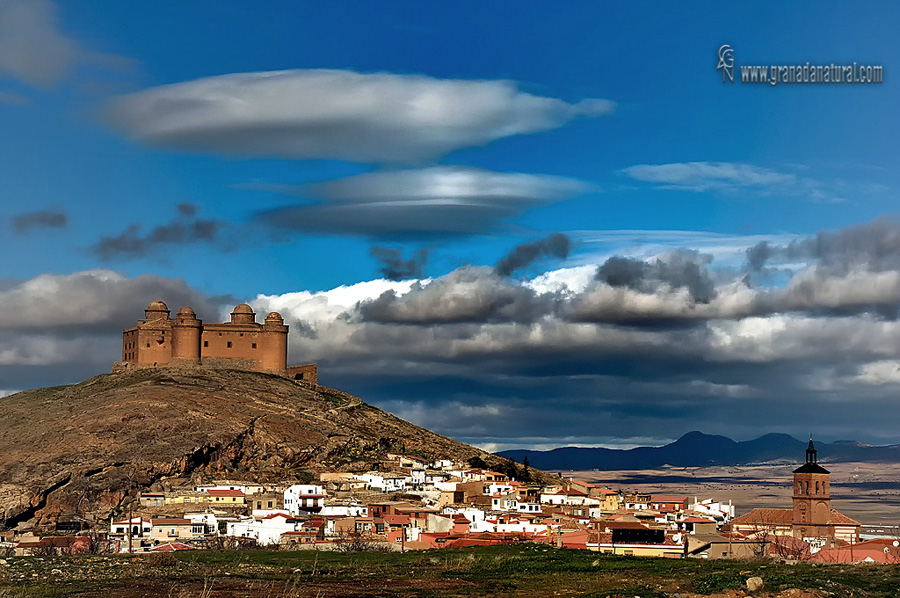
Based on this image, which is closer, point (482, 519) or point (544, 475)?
point (482, 519)

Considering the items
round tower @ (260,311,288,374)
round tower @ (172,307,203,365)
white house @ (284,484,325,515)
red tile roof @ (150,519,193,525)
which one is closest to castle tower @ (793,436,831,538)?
white house @ (284,484,325,515)

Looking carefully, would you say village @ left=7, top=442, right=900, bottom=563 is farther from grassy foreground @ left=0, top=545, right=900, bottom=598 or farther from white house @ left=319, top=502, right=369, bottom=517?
grassy foreground @ left=0, top=545, right=900, bottom=598

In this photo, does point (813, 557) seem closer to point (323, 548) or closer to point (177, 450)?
point (323, 548)

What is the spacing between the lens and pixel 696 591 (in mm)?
37438

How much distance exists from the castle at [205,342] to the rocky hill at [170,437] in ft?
6.59

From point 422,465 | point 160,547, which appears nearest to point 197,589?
point 160,547

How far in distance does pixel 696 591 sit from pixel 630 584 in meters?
4.58

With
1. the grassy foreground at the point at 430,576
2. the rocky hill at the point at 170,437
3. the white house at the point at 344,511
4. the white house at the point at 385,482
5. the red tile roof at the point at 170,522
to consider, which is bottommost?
the red tile roof at the point at 170,522

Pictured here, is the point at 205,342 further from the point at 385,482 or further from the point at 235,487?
the point at 385,482

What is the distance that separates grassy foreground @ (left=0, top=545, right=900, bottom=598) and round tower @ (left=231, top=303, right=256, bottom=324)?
3335 inches

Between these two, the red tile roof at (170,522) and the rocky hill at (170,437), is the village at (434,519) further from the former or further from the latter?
the rocky hill at (170,437)

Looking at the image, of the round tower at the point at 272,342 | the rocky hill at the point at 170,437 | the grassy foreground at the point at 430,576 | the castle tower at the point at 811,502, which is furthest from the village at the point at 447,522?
the round tower at the point at 272,342

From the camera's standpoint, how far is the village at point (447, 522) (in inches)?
2817

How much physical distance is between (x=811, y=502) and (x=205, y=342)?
77946mm
